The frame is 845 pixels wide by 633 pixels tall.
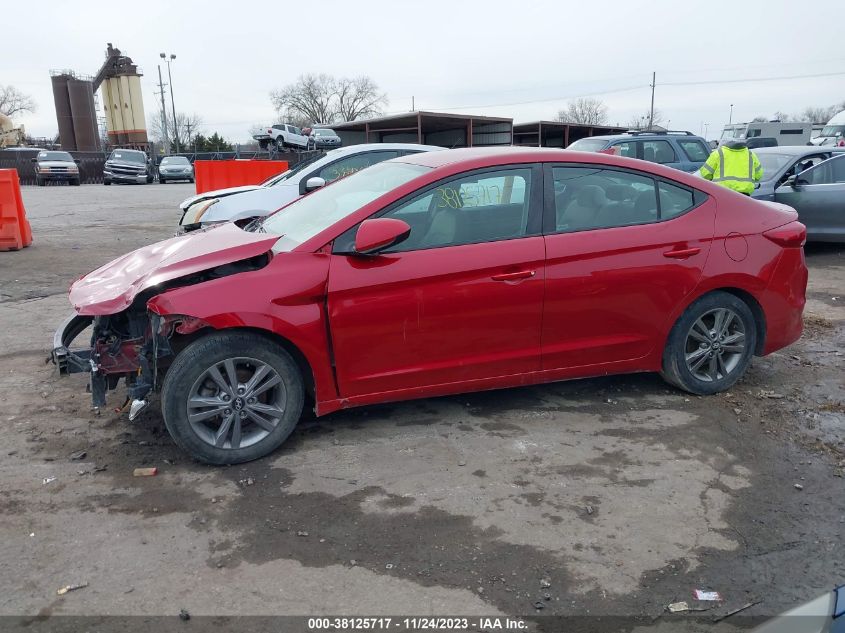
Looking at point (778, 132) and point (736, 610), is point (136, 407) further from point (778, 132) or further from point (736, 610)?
point (778, 132)

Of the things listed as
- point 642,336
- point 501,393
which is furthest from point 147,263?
point 642,336

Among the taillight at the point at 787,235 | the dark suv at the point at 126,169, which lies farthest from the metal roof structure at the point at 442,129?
the taillight at the point at 787,235

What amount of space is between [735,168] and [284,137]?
35308 mm

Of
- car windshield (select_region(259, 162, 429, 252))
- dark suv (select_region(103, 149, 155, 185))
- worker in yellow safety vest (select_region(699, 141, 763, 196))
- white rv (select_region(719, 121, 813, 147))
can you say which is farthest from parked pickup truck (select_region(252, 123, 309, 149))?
car windshield (select_region(259, 162, 429, 252))

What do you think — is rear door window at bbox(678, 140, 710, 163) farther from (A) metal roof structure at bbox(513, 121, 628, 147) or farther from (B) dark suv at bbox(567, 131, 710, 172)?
(A) metal roof structure at bbox(513, 121, 628, 147)

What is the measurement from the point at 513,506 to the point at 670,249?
79.9 inches

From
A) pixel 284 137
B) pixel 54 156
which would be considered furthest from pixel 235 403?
pixel 284 137

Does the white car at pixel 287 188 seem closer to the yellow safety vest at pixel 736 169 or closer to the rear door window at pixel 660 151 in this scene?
the yellow safety vest at pixel 736 169

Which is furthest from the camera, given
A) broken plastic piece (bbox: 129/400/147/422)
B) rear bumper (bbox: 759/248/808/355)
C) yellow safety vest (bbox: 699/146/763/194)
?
yellow safety vest (bbox: 699/146/763/194)

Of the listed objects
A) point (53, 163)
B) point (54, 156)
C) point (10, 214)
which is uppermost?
point (54, 156)

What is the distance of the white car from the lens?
9.15m

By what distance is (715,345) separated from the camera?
4.66 meters

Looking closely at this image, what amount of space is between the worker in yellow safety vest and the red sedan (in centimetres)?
458

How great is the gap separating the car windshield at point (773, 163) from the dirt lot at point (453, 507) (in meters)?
6.05
